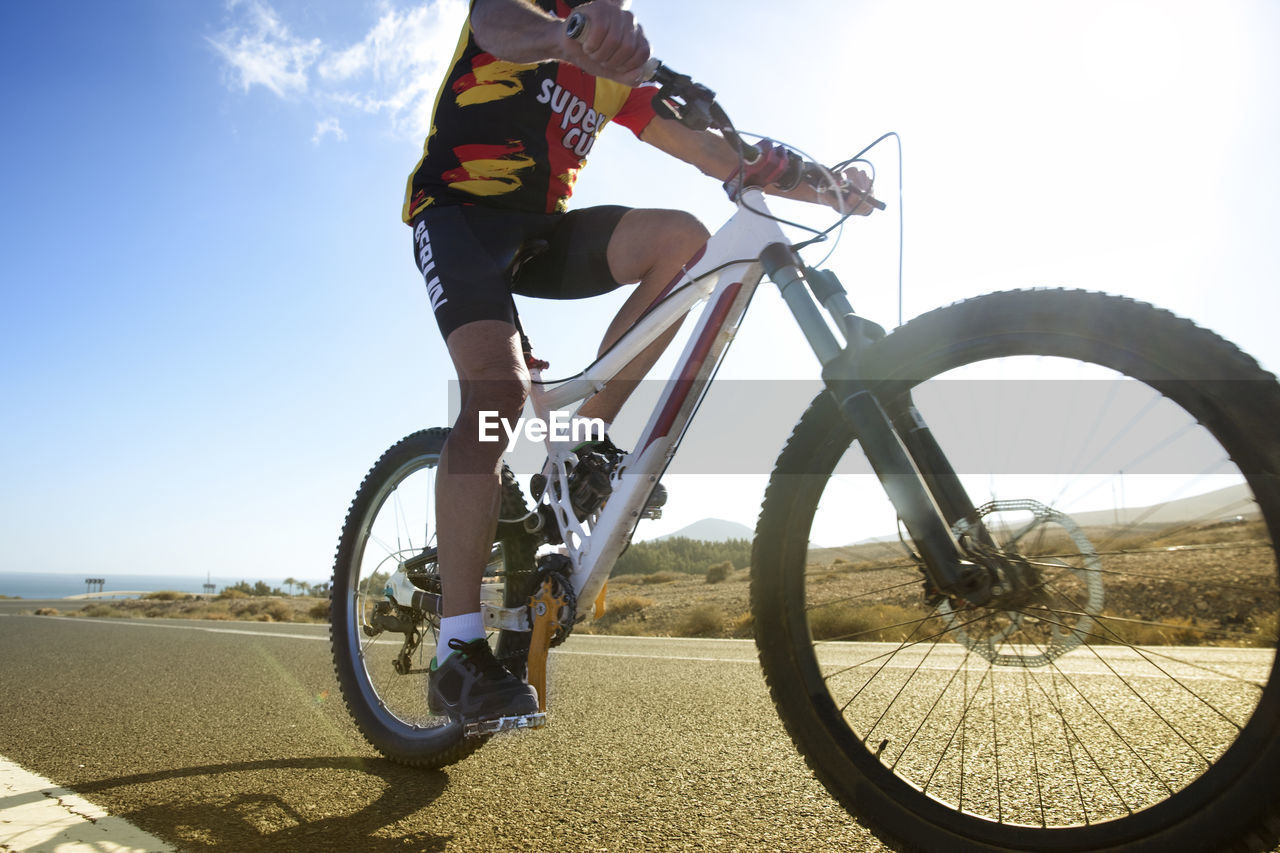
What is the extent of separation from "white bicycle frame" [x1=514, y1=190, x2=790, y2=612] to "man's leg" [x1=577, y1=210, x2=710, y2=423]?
152 millimetres

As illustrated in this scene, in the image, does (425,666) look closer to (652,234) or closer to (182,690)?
(182,690)

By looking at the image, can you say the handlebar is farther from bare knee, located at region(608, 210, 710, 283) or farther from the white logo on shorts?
the white logo on shorts

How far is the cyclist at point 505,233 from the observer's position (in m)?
2.03

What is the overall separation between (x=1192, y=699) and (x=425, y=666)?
8.92ft

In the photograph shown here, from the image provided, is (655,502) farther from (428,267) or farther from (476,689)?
(428,267)

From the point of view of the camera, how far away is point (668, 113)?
6.20ft

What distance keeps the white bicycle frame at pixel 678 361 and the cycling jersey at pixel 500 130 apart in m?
0.65

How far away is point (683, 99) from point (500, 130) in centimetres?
87

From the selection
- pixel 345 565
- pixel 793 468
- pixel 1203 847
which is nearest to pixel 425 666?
pixel 345 565

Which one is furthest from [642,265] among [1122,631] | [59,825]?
[59,825]

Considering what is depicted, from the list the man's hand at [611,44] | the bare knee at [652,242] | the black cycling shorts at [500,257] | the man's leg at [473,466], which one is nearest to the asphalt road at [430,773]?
the man's leg at [473,466]

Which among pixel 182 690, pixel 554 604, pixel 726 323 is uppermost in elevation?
pixel 726 323

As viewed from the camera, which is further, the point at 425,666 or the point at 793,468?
the point at 425,666

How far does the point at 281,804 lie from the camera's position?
1821 mm
